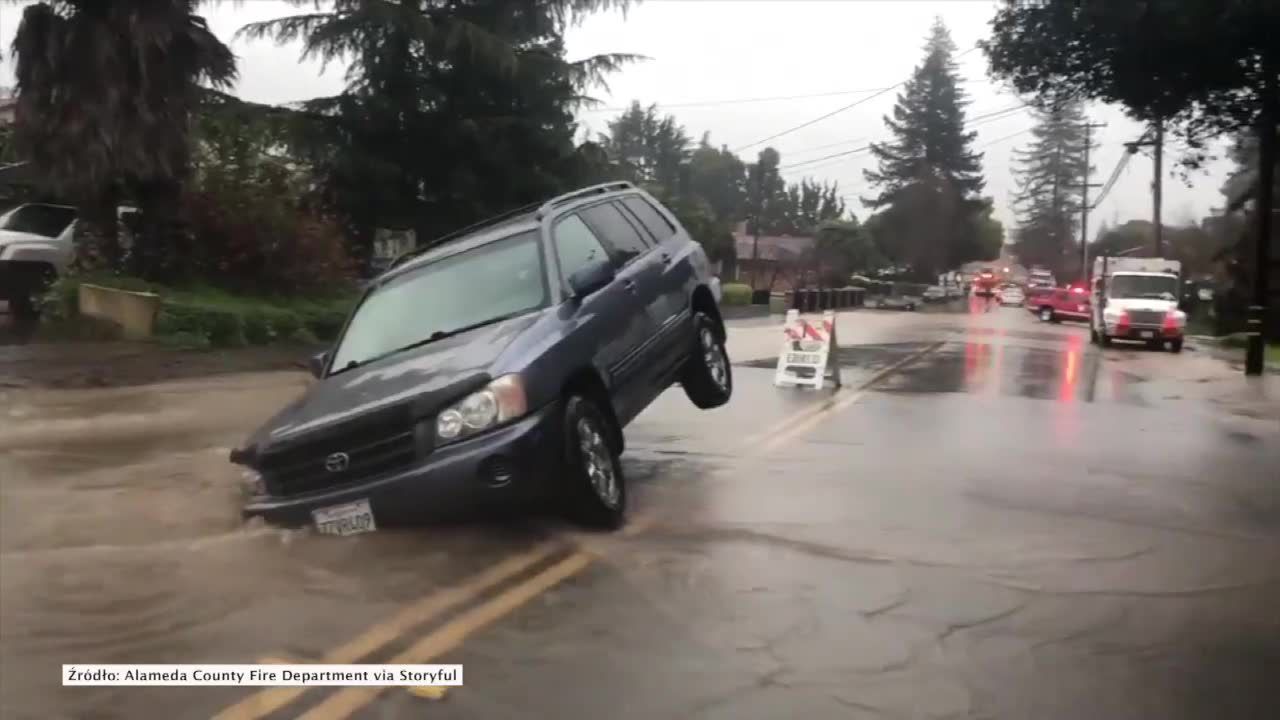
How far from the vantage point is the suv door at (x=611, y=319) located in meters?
7.89

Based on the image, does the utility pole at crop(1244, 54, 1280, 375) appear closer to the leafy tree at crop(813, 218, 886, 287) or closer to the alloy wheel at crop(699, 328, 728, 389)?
the alloy wheel at crop(699, 328, 728, 389)

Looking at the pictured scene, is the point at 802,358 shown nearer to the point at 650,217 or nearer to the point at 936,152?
the point at 650,217

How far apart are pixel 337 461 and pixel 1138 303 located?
27.9 meters

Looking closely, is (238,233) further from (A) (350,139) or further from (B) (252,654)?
(B) (252,654)

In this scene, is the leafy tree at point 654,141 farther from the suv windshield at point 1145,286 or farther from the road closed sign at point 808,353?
the road closed sign at point 808,353

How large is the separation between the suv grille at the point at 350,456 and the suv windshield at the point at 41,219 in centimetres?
1598

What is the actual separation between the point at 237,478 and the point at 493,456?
3.34 meters

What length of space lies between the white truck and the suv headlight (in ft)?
86.9

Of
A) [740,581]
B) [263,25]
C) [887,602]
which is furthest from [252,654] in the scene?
[263,25]

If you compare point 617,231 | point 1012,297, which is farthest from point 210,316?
point 1012,297

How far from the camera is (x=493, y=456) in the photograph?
655 cm

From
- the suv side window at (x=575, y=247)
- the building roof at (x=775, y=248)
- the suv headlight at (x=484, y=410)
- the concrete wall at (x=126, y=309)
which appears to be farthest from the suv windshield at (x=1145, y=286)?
the building roof at (x=775, y=248)

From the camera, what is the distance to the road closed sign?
51.8 ft

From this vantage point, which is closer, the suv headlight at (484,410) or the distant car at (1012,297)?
the suv headlight at (484,410)
